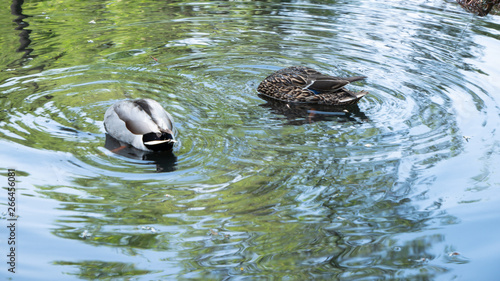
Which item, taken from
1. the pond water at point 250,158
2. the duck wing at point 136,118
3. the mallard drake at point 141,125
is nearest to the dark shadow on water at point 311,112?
the pond water at point 250,158

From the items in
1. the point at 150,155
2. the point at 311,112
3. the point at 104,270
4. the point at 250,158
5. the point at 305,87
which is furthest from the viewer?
the point at 305,87

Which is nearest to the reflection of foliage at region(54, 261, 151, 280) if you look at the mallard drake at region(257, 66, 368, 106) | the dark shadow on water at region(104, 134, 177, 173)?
the dark shadow on water at region(104, 134, 177, 173)

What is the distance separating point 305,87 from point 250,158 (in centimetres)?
277

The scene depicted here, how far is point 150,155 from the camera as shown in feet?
23.4

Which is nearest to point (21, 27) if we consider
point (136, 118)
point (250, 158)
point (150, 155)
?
point (136, 118)

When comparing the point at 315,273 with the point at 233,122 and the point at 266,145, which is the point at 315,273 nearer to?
the point at 266,145

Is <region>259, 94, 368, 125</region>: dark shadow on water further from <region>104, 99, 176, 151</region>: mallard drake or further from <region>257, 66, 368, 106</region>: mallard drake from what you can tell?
<region>104, 99, 176, 151</region>: mallard drake

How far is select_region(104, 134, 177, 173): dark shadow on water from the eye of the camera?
6787 mm

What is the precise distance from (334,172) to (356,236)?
131cm

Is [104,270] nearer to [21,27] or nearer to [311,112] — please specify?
[311,112]

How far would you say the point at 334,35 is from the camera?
11914 millimetres

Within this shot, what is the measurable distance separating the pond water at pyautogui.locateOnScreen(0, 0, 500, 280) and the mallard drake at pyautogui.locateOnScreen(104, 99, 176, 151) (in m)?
0.19

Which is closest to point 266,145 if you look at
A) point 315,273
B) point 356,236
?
point 356,236

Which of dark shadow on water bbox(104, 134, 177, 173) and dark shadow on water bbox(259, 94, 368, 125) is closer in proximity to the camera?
dark shadow on water bbox(104, 134, 177, 173)
